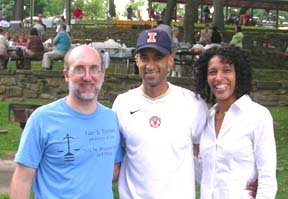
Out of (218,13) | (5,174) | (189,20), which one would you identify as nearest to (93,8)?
(218,13)

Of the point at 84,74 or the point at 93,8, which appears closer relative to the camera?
the point at 84,74

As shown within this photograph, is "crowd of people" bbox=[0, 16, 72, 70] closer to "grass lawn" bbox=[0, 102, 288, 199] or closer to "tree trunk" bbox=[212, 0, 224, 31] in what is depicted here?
"grass lawn" bbox=[0, 102, 288, 199]

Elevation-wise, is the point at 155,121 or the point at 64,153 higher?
the point at 155,121

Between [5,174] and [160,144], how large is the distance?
197 inches

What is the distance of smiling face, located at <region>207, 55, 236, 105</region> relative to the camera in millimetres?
3426

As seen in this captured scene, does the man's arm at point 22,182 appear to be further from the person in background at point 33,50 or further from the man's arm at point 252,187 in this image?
the person in background at point 33,50

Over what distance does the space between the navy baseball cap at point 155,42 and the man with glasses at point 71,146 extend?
42 centimetres

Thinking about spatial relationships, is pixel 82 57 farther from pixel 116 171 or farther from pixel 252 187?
pixel 252 187

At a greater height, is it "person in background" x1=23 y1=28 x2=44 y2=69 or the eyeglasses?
the eyeglasses

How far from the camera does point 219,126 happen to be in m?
3.43

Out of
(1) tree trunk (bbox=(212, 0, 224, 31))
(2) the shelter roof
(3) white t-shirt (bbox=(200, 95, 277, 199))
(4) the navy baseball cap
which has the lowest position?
(3) white t-shirt (bbox=(200, 95, 277, 199))

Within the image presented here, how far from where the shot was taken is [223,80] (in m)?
3.42

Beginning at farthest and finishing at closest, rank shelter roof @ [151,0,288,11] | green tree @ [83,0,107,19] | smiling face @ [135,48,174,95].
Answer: green tree @ [83,0,107,19] < shelter roof @ [151,0,288,11] < smiling face @ [135,48,174,95]

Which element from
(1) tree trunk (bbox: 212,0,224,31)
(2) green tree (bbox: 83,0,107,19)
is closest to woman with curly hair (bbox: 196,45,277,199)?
(1) tree trunk (bbox: 212,0,224,31)
